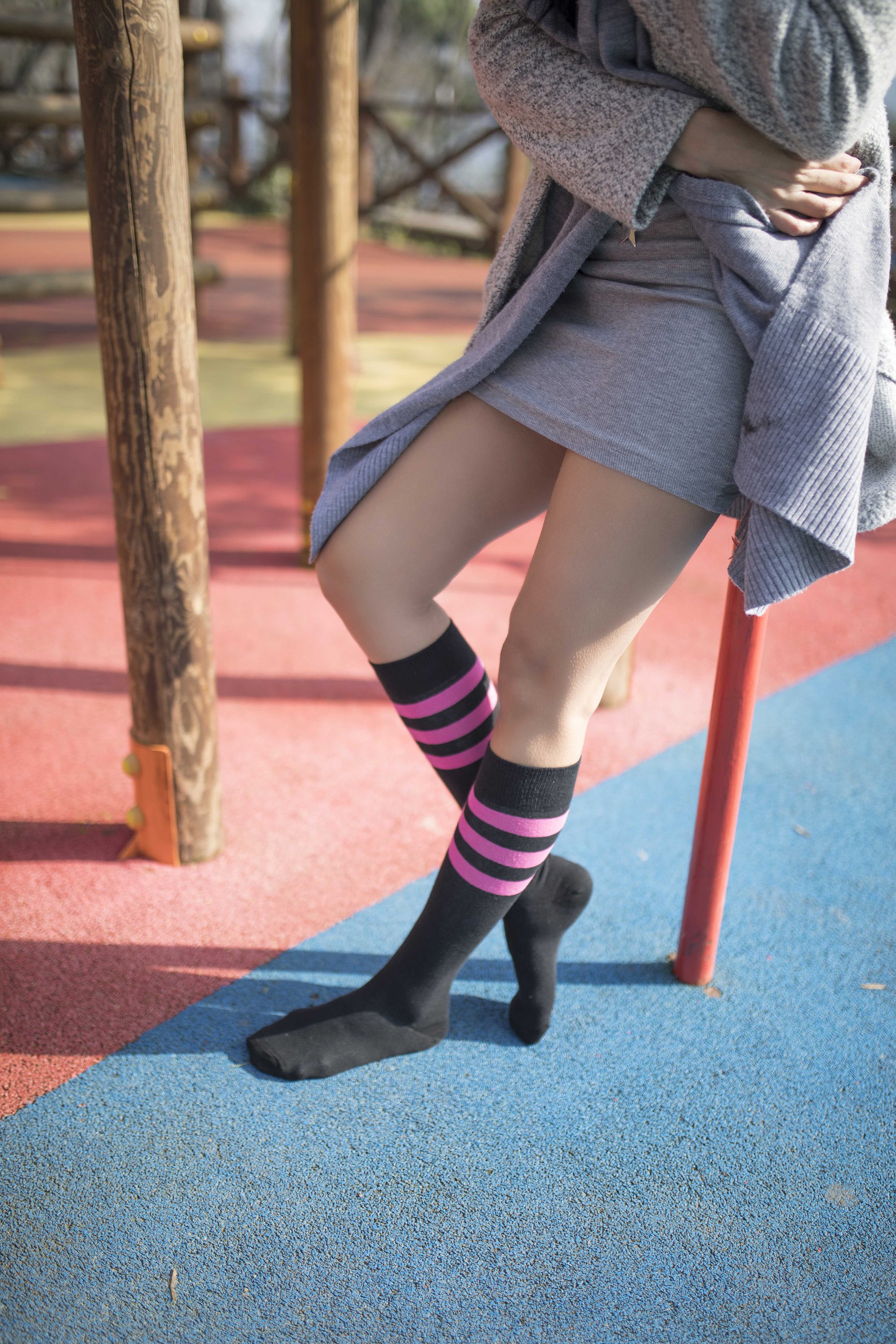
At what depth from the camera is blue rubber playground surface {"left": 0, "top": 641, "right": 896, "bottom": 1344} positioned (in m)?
1.05

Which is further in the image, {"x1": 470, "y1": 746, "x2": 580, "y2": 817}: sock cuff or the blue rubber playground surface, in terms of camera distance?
{"x1": 470, "y1": 746, "x2": 580, "y2": 817}: sock cuff

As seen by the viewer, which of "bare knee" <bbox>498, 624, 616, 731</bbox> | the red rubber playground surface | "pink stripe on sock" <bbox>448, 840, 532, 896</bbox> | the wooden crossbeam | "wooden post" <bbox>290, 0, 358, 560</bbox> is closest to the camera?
"bare knee" <bbox>498, 624, 616, 731</bbox>

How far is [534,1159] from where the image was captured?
1232mm

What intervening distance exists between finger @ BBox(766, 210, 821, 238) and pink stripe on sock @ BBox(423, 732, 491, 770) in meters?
0.67

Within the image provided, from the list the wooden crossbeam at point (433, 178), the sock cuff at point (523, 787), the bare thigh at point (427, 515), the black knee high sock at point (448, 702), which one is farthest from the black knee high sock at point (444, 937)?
the wooden crossbeam at point (433, 178)

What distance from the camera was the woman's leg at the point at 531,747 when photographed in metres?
1.07

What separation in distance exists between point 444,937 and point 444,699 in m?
0.30

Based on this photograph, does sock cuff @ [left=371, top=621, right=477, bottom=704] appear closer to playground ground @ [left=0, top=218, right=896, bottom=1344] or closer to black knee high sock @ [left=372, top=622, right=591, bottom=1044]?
black knee high sock @ [left=372, top=622, right=591, bottom=1044]

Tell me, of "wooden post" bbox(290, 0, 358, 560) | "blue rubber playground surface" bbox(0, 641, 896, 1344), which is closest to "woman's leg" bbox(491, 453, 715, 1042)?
"blue rubber playground surface" bbox(0, 641, 896, 1344)

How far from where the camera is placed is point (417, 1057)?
1.38 metres

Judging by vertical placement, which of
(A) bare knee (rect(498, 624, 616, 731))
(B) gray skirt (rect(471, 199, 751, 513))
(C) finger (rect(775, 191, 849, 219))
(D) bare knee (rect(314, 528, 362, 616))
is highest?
(C) finger (rect(775, 191, 849, 219))

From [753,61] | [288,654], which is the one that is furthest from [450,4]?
[753,61]

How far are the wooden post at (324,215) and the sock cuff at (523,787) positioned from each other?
1601mm

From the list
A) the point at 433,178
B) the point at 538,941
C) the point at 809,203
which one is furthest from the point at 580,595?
the point at 433,178
